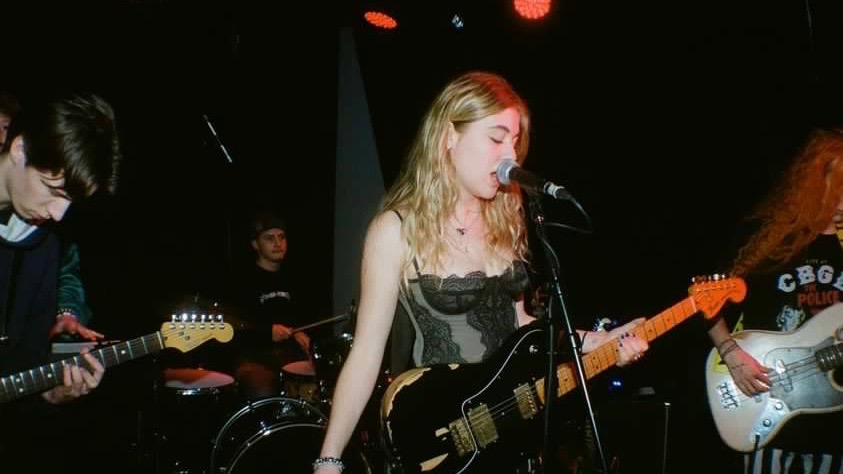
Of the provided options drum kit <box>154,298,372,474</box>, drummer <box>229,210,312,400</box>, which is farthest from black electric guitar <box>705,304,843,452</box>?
drummer <box>229,210,312,400</box>

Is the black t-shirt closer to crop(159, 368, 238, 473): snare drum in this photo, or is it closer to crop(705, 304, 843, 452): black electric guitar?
crop(159, 368, 238, 473): snare drum

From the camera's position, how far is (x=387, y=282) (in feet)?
7.02

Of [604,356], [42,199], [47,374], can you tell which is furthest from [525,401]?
[47,374]

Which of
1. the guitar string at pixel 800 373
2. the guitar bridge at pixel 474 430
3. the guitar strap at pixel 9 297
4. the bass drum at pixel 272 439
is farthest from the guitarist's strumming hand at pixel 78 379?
the guitar string at pixel 800 373

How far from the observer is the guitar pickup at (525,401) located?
2.27 m

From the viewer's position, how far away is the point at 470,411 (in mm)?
2221

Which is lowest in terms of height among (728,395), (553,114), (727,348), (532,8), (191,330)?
(728,395)

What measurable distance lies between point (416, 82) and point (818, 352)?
383cm

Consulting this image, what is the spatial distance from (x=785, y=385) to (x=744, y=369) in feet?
0.77

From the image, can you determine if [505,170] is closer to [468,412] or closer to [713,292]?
[468,412]

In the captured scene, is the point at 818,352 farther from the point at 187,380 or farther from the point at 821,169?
the point at 187,380

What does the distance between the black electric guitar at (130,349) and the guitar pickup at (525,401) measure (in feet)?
7.24

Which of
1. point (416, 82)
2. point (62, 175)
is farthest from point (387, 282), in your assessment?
point (416, 82)

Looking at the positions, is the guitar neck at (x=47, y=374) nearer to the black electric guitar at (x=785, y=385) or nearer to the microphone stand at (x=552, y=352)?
the microphone stand at (x=552, y=352)
